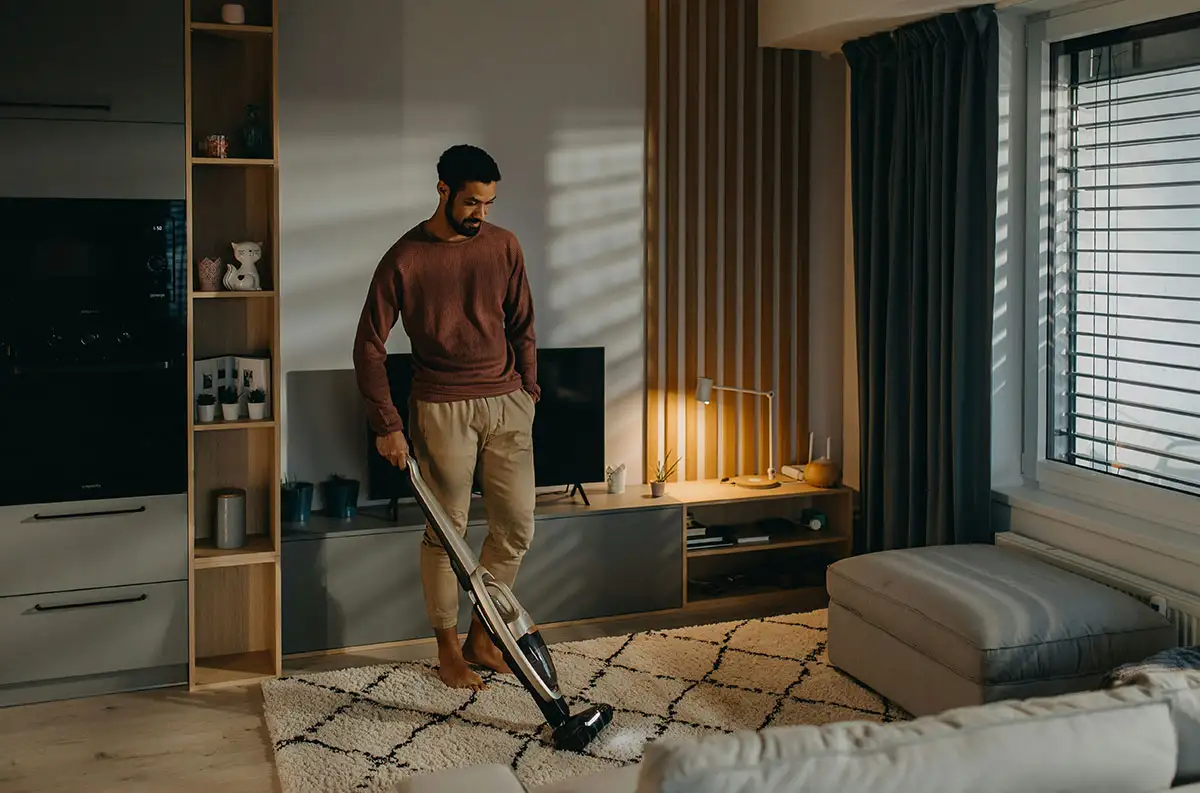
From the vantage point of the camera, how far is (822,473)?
4.69m

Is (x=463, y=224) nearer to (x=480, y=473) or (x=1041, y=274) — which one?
(x=480, y=473)

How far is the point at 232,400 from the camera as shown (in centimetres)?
385

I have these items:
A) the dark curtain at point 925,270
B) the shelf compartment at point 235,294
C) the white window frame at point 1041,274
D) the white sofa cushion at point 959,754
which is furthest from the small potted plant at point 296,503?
the white sofa cushion at point 959,754

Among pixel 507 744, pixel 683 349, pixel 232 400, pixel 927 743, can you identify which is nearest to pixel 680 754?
pixel 927 743

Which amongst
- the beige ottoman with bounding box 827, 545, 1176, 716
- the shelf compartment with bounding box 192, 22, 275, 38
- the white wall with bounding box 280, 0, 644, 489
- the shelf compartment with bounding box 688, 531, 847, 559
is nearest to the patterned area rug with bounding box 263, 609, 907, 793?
the beige ottoman with bounding box 827, 545, 1176, 716

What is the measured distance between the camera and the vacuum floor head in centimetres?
317

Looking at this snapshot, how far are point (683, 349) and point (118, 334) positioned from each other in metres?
2.17

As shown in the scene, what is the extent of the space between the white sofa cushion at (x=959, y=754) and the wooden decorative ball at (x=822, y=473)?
125 inches

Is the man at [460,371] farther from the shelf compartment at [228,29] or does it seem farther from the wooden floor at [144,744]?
the shelf compartment at [228,29]

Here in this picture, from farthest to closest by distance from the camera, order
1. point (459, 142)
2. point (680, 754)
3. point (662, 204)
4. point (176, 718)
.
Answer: point (662, 204) < point (459, 142) < point (176, 718) < point (680, 754)

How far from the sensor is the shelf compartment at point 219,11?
3.91m

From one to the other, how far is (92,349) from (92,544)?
0.60 meters

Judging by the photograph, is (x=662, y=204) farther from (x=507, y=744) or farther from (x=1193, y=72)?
(x=507, y=744)

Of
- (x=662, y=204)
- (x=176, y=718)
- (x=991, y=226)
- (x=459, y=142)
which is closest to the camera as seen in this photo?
(x=176, y=718)
